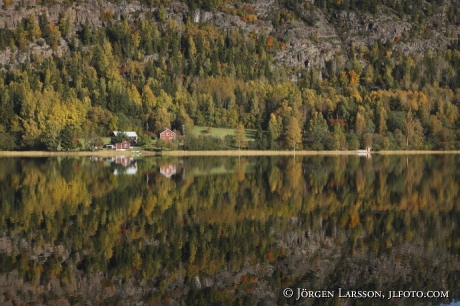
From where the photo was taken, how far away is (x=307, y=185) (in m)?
46.5

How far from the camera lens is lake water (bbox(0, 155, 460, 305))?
19.2 meters

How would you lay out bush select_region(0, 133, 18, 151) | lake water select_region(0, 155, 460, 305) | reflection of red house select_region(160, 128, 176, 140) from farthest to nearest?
reflection of red house select_region(160, 128, 176, 140)
bush select_region(0, 133, 18, 151)
lake water select_region(0, 155, 460, 305)

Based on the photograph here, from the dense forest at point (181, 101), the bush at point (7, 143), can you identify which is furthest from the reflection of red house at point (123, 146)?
the bush at point (7, 143)

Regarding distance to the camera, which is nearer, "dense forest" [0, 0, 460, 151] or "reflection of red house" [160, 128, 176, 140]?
"dense forest" [0, 0, 460, 151]

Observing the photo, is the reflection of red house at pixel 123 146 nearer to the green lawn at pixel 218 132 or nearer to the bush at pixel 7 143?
the green lawn at pixel 218 132

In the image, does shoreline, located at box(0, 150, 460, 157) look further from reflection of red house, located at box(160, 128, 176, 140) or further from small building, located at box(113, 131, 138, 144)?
reflection of red house, located at box(160, 128, 176, 140)

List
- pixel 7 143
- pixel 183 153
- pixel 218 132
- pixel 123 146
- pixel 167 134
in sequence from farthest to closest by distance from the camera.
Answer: pixel 218 132, pixel 167 134, pixel 123 146, pixel 183 153, pixel 7 143

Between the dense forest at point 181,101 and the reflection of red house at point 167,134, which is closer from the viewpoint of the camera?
the dense forest at point 181,101

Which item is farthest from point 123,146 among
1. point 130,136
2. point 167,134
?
point 167,134

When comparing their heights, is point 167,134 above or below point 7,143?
above

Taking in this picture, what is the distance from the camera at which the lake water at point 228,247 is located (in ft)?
63.0

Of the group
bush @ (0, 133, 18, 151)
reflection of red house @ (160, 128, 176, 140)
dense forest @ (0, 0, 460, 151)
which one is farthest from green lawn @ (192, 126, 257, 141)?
bush @ (0, 133, 18, 151)

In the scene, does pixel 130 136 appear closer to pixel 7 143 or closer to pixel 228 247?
pixel 7 143

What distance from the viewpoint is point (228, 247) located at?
2419 centimetres
